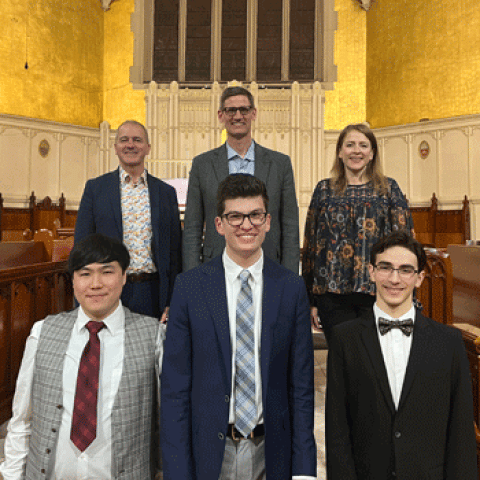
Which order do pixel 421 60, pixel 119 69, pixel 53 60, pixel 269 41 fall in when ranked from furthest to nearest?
pixel 119 69 → pixel 269 41 → pixel 53 60 → pixel 421 60

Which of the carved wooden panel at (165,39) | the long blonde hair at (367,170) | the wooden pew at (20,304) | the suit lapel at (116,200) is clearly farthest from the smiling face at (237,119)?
the carved wooden panel at (165,39)

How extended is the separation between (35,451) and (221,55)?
33.5 ft

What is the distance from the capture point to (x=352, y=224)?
6.84 feet

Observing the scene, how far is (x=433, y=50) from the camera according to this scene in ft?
30.8

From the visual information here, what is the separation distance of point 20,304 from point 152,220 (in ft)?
3.79

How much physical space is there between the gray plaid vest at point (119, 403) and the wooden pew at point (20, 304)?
1230 millimetres

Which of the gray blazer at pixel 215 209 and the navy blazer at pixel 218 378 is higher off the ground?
the gray blazer at pixel 215 209

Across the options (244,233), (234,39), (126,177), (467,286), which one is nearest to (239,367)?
(244,233)

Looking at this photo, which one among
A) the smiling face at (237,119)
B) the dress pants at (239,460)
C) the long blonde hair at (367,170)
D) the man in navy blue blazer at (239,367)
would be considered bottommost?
the dress pants at (239,460)

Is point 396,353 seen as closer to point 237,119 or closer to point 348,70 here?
point 237,119

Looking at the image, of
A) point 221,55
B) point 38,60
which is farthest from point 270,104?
point 38,60

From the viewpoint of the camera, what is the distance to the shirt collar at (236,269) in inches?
59.4

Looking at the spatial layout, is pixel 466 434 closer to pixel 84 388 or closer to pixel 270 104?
pixel 84 388

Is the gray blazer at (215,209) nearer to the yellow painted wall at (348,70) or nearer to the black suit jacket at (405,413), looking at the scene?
the black suit jacket at (405,413)
